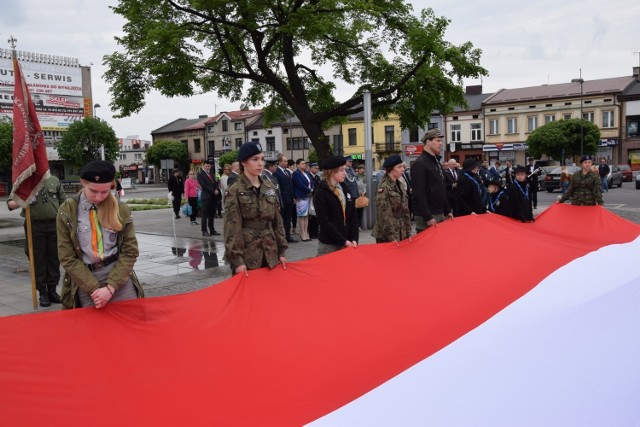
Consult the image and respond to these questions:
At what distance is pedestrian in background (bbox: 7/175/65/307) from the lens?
750 centimetres

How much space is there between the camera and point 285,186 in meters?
13.0

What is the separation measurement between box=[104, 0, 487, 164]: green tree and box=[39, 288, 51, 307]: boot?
28.4 feet

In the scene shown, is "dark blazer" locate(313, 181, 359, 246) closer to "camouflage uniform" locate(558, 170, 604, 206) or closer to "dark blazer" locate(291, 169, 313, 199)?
"camouflage uniform" locate(558, 170, 604, 206)

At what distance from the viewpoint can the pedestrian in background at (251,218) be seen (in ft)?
16.4

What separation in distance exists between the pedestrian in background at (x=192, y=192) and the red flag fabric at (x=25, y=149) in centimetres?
1021

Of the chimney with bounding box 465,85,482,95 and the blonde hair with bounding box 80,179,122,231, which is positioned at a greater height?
the chimney with bounding box 465,85,482,95

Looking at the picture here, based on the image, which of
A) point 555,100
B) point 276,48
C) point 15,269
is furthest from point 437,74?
point 555,100

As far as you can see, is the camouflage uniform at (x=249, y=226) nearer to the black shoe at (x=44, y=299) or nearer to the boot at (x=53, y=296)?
the black shoe at (x=44, y=299)

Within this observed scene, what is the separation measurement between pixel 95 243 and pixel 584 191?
9891 mm

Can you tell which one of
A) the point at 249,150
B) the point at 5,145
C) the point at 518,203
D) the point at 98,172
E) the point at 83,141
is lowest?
the point at 518,203

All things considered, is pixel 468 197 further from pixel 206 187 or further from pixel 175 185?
pixel 175 185

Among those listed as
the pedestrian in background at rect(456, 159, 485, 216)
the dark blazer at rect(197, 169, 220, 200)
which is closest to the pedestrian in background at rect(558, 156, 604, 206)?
the pedestrian in background at rect(456, 159, 485, 216)

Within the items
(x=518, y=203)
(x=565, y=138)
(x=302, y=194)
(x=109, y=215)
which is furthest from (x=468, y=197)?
(x=565, y=138)

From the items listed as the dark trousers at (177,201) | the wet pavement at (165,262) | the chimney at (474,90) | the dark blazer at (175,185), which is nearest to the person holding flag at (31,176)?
the wet pavement at (165,262)
